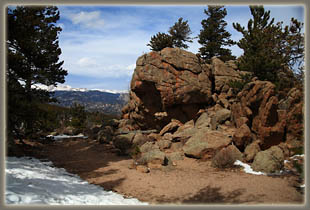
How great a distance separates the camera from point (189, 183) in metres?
9.00

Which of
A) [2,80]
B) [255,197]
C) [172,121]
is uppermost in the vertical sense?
[2,80]

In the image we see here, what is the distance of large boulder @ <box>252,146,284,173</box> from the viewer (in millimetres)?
9614

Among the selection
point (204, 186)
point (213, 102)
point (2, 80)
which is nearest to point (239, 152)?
point (204, 186)

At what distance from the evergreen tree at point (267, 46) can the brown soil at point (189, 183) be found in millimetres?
7839

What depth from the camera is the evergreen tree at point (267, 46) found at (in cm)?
1201

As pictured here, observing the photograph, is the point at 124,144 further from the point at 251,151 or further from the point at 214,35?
the point at 214,35

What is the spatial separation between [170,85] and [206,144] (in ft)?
26.8

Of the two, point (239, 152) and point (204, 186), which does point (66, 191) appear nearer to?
point (204, 186)

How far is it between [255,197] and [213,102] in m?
14.2

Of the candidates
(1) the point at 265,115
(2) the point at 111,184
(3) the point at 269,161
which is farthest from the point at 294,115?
(2) the point at 111,184

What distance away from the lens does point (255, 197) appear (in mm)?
6863

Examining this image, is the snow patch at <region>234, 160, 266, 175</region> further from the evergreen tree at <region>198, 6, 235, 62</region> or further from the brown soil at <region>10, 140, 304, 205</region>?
the evergreen tree at <region>198, 6, 235, 62</region>

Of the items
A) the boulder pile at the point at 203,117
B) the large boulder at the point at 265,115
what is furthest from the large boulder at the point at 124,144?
the large boulder at the point at 265,115

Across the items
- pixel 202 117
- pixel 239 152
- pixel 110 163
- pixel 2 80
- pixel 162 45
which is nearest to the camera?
pixel 2 80
